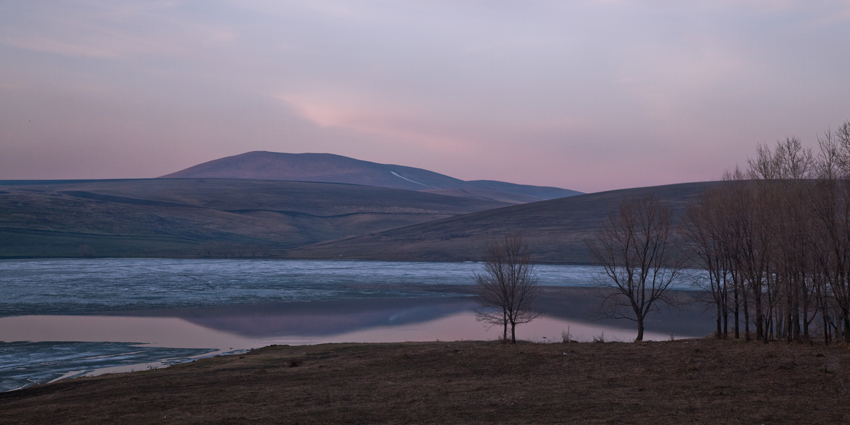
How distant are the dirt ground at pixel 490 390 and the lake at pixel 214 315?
617cm

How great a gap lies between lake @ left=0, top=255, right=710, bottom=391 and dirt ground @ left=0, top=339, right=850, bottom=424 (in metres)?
6.17

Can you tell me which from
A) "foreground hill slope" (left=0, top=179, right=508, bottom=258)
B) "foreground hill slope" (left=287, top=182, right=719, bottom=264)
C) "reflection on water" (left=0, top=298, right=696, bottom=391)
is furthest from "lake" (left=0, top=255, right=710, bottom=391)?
"foreground hill slope" (left=0, top=179, right=508, bottom=258)

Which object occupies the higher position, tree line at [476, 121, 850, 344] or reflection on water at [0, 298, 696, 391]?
tree line at [476, 121, 850, 344]

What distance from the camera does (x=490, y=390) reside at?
39.2ft

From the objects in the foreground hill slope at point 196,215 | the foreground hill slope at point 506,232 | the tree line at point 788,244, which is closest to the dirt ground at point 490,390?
the tree line at point 788,244

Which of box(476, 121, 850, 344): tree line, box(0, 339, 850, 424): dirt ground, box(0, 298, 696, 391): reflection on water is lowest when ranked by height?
box(0, 298, 696, 391): reflection on water

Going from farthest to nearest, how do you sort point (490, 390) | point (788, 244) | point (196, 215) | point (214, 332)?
point (196, 215) < point (214, 332) < point (788, 244) < point (490, 390)

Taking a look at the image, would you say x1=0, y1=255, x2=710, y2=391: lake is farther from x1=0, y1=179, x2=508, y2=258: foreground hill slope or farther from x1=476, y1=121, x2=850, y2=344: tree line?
x1=0, y1=179, x2=508, y2=258: foreground hill slope

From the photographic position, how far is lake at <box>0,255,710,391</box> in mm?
22828

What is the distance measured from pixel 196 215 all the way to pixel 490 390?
11632 cm

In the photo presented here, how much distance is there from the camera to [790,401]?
998cm

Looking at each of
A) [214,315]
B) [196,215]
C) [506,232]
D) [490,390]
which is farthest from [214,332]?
[196,215]

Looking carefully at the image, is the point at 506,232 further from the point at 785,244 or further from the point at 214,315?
the point at 785,244

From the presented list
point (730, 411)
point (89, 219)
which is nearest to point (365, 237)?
point (89, 219)
